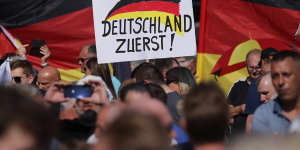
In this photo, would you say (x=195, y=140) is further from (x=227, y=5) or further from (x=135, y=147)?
(x=227, y=5)

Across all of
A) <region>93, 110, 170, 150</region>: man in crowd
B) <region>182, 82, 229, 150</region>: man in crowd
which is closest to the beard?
<region>182, 82, 229, 150</region>: man in crowd

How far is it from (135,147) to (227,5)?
4932mm

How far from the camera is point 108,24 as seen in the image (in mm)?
5781

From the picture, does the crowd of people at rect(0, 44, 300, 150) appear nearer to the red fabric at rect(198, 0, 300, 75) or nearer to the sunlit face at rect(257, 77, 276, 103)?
the sunlit face at rect(257, 77, 276, 103)

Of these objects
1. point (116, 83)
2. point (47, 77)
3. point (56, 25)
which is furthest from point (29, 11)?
point (116, 83)

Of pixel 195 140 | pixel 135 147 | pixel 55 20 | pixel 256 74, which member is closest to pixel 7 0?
pixel 55 20

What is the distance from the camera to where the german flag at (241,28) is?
6.10m

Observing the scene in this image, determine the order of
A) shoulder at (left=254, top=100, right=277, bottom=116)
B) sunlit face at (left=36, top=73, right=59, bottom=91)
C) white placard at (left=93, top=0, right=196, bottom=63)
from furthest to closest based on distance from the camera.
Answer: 1. white placard at (left=93, top=0, right=196, bottom=63)
2. sunlit face at (left=36, top=73, right=59, bottom=91)
3. shoulder at (left=254, top=100, right=277, bottom=116)

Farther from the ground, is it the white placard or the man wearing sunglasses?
the white placard

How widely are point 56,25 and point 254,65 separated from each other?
2783mm

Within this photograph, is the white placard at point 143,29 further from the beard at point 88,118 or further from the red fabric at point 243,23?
the beard at point 88,118

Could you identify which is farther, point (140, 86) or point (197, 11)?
point (197, 11)

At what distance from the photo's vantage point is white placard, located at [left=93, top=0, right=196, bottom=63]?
575 cm

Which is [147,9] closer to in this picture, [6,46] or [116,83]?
[116,83]
